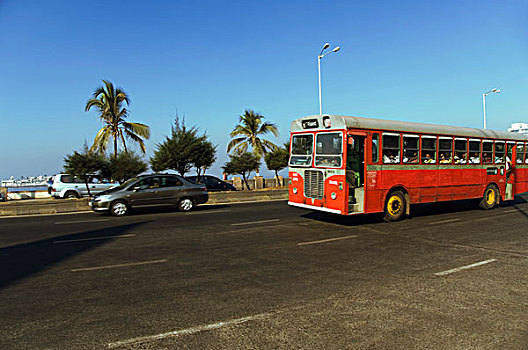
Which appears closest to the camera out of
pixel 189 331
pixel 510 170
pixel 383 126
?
pixel 189 331

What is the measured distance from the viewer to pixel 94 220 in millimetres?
14430

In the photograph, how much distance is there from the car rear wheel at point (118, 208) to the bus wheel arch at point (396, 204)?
1004 centimetres

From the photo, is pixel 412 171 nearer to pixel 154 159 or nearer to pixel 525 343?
pixel 525 343

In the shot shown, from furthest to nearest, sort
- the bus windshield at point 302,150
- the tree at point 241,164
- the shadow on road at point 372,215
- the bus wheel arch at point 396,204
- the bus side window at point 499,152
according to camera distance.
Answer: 1. the tree at point 241,164
2. the bus side window at point 499,152
3. the shadow on road at point 372,215
4. the bus windshield at point 302,150
5. the bus wheel arch at point 396,204

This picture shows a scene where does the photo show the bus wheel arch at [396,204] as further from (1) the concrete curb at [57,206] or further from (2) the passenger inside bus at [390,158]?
(1) the concrete curb at [57,206]

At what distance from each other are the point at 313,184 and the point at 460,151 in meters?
6.10

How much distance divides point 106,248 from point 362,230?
22.4ft

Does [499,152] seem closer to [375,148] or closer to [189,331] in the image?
[375,148]

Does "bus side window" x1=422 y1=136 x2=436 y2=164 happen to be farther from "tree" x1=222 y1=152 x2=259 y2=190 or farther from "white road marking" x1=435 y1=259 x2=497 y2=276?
→ "tree" x1=222 y1=152 x2=259 y2=190

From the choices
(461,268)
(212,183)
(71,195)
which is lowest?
(461,268)

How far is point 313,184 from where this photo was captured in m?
12.3

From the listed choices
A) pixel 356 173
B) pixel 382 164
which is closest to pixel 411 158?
pixel 382 164

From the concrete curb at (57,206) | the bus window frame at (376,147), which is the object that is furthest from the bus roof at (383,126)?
the concrete curb at (57,206)

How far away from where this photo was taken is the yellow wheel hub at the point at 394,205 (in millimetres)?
12461
